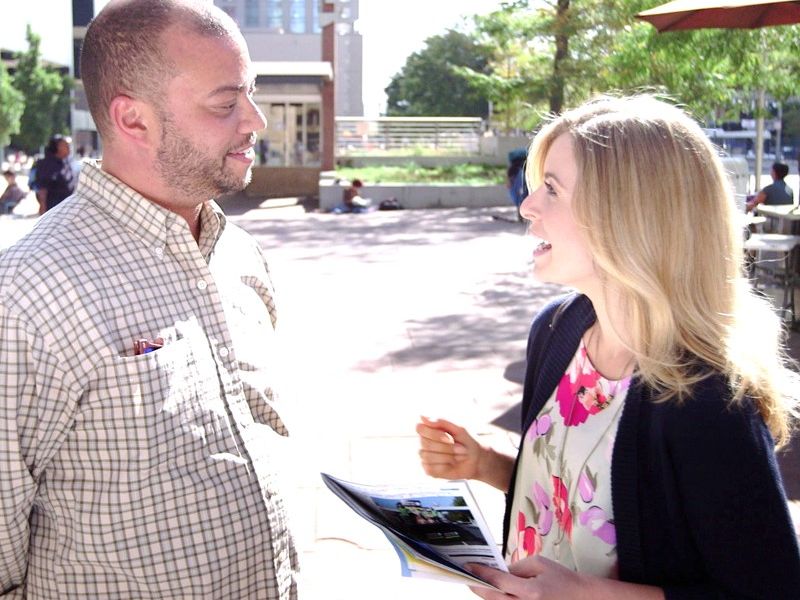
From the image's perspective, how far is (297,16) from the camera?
105 metres

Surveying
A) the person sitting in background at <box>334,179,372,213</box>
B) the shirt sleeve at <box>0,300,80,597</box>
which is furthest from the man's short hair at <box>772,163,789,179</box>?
the shirt sleeve at <box>0,300,80,597</box>

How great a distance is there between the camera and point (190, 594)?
1.98m

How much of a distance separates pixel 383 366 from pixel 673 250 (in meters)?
5.94

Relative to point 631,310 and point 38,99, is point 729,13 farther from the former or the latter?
point 38,99

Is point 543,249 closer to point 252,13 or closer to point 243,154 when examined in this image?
point 243,154

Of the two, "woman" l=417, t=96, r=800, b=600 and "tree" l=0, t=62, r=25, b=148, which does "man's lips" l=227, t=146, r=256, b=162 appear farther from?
"tree" l=0, t=62, r=25, b=148

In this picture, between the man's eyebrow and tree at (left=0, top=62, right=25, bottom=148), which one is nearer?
the man's eyebrow

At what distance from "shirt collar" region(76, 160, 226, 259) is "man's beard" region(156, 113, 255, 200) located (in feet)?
0.27

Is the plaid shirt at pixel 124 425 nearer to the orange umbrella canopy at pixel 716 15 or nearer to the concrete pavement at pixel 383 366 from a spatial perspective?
the concrete pavement at pixel 383 366

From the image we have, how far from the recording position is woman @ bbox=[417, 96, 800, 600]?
5.51ft

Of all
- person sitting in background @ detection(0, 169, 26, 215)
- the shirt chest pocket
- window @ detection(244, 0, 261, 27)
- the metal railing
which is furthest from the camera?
window @ detection(244, 0, 261, 27)

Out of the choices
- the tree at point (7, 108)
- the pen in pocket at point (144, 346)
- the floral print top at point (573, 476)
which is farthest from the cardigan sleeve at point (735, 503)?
the tree at point (7, 108)

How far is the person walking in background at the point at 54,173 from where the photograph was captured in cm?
1370

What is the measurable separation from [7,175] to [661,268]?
2436 cm
